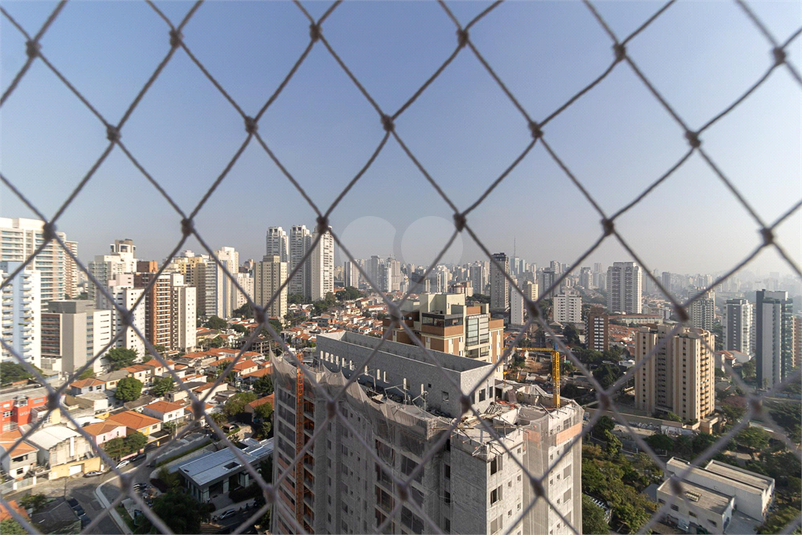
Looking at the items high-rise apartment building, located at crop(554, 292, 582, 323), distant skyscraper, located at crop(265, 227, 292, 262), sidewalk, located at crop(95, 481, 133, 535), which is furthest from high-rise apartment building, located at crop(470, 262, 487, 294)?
sidewalk, located at crop(95, 481, 133, 535)

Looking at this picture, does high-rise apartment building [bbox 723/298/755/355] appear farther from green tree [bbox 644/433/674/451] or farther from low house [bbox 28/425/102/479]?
low house [bbox 28/425/102/479]

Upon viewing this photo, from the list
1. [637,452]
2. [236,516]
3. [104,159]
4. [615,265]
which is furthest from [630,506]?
[615,265]

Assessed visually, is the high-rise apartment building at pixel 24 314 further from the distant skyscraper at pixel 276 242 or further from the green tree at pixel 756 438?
the green tree at pixel 756 438

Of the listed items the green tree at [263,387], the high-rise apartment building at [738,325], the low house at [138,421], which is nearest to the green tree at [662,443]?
the high-rise apartment building at [738,325]

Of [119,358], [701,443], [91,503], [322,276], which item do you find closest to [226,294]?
[322,276]

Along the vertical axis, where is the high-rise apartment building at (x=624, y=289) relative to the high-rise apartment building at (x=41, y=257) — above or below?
below

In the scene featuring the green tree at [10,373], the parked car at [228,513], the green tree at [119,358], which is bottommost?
the parked car at [228,513]
